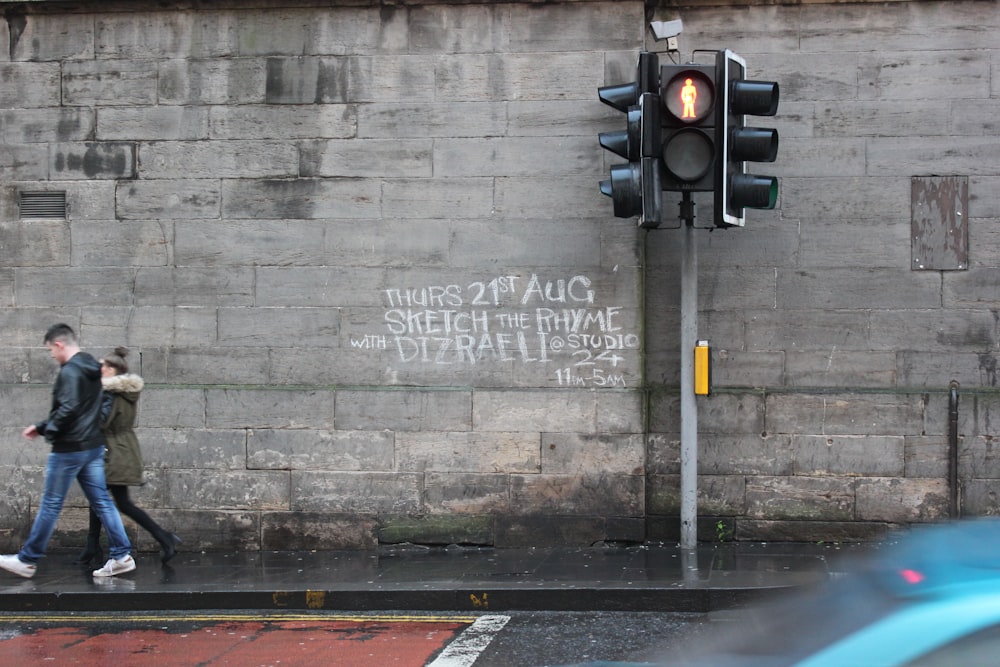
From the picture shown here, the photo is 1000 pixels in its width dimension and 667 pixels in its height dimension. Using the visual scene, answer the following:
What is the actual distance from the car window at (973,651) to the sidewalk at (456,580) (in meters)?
5.11

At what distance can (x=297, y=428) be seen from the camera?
9.66 metres

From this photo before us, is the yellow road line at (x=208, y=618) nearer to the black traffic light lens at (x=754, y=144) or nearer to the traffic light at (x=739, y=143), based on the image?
the traffic light at (x=739, y=143)

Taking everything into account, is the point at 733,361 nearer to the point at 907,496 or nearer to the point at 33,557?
the point at 907,496

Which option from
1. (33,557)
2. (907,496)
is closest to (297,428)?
(33,557)

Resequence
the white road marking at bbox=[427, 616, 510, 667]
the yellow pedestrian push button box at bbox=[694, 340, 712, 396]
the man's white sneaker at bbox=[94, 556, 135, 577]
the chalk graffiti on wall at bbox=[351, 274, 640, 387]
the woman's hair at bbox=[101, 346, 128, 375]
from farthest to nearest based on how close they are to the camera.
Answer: the chalk graffiti on wall at bbox=[351, 274, 640, 387] < the woman's hair at bbox=[101, 346, 128, 375] < the yellow pedestrian push button box at bbox=[694, 340, 712, 396] < the man's white sneaker at bbox=[94, 556, 135, 577] < the white road marking at bbox=[427, 616, 510, 667]

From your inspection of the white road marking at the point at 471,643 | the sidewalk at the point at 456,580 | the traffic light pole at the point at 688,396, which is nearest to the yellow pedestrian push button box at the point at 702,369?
the traffic light pole at the point at 688,396

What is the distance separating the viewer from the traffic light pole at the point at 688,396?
8547 mm

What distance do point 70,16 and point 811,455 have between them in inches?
313

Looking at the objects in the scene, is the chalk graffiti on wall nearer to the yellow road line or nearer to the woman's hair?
the woman's hair

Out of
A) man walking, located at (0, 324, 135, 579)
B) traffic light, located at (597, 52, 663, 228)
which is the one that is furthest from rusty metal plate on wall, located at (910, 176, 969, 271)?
man walking, located at (0, 324, 135, 579)

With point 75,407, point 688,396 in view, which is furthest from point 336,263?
point 688,396

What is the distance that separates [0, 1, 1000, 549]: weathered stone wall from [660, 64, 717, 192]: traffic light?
1.42 meters

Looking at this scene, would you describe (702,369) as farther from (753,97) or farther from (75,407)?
(75,407)

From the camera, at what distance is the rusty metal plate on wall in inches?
364
